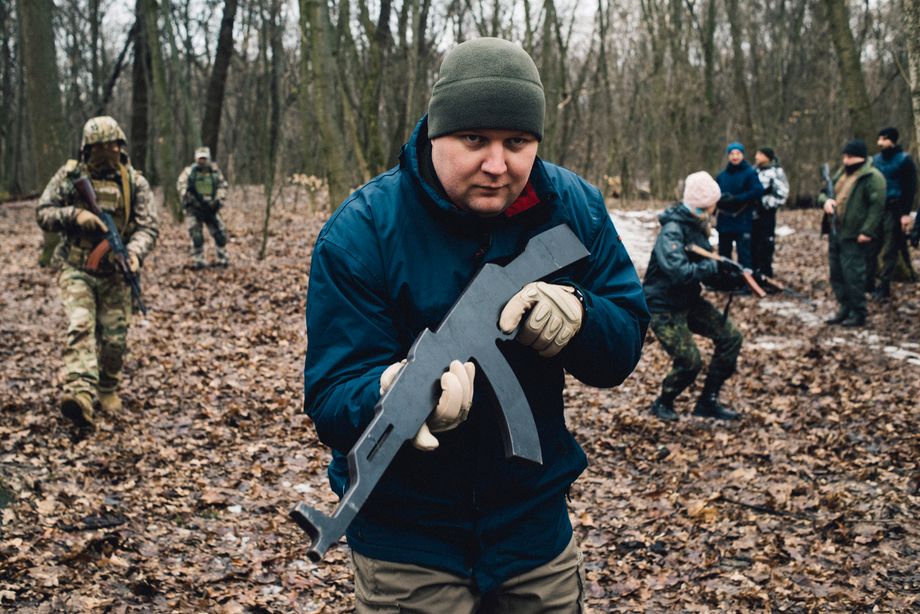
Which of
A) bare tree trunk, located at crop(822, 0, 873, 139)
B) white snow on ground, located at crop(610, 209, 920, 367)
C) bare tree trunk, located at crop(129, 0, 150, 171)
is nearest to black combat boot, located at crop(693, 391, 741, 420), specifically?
white snow on ground, located at crop(610, 209, 920, 367)

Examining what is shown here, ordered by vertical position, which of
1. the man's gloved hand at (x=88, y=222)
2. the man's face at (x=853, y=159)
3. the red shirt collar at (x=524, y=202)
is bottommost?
the man's gloved hand at (x=88, y=222)

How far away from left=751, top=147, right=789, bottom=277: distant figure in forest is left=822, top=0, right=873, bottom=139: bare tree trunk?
71.0 inches

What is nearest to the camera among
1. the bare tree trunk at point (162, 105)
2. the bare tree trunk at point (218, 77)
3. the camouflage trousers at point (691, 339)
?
the camouflage trousers at point (691, 339)

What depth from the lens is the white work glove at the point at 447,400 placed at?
178cm

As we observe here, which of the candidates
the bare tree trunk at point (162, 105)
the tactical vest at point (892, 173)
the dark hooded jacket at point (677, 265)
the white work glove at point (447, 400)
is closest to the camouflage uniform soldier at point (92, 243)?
the dark hooded jacket at point (677, 265)

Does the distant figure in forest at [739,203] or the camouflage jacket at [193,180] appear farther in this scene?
the camouflage jacket at [193,180]

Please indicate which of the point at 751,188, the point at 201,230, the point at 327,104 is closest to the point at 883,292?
the point at 751,188

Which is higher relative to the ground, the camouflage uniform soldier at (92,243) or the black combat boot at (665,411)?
the camouflage uniform soldier at (92,243)

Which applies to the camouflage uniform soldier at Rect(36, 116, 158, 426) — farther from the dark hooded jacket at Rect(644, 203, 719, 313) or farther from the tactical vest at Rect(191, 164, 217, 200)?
the tactical vest at Rect(191, 164, 217, 200)

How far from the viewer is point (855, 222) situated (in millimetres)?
10547

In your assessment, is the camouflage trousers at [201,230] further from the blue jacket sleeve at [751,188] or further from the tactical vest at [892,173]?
the tactical vest at [892,173]

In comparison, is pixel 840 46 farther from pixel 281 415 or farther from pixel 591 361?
pixel 591 361

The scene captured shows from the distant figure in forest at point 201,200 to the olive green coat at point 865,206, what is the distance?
1047cm

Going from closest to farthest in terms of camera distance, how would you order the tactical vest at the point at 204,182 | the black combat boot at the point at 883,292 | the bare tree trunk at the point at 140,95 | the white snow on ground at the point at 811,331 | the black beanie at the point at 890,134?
the white snow on ground at the point at 811,331 < the black beanie at the point at 890,134 < the black combat boot at the point at 883,292 < the tactical vest at the point at 204,182 < the bare tree trunk at the point at 140,95
